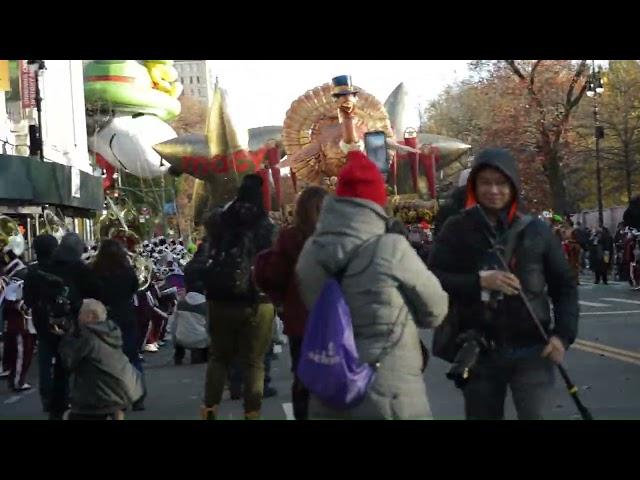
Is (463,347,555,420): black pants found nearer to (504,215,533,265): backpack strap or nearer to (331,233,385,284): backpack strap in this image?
(504,215,533,265): backpack strap

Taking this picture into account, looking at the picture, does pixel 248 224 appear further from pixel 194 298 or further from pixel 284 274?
pixel 194 298

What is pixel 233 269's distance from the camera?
341 inches

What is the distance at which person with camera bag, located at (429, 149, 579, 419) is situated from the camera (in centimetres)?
581

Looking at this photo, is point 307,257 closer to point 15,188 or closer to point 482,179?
point 482,179

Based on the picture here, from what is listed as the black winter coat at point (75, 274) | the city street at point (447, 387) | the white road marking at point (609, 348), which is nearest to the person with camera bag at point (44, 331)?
the black winter coat at point (75, 274)

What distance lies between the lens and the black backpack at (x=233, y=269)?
28.3 feet

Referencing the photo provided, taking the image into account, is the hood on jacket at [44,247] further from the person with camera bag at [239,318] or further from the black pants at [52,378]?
the person with camera bag at [239,318]

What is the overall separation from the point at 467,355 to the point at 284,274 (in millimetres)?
2083

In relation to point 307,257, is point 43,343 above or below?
below

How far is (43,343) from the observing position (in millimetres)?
10188

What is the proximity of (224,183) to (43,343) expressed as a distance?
2828cm

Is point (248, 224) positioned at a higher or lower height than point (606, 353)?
higher

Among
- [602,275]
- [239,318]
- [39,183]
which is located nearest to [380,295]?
[239,318]
